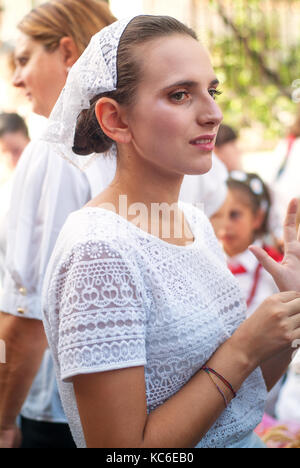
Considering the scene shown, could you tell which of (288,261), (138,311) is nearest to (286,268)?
(288,261)

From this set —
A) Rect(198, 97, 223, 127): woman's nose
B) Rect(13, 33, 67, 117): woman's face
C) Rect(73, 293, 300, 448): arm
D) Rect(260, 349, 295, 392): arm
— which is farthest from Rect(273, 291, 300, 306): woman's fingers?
Rect(13, 33, 67, 117): woman's face

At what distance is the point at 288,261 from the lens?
1.51 m

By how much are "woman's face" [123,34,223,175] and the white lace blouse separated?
→ 200mm

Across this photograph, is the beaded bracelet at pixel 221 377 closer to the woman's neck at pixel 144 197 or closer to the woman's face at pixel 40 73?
the woman's neck at pixel 144 197

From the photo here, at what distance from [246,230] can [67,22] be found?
2.05 m

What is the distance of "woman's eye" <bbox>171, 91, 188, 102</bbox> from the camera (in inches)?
52.4

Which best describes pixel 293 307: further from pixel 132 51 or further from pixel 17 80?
pixel 17 80

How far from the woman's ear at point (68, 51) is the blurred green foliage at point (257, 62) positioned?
5129 mm

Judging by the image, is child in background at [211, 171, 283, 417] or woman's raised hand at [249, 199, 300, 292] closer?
woman's raised hand at [249, 199, 300, 292]

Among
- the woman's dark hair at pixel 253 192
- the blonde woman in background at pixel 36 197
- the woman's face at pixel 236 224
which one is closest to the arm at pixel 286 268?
the blonde woman in background at pixel 36 197

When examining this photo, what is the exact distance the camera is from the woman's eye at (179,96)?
1.33 metres

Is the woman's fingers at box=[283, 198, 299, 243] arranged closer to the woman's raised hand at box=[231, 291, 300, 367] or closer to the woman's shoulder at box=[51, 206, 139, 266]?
the woman's raised hand at box=[231, 291, 300, 367]

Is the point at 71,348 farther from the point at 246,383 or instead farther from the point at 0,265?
the point at 0,265

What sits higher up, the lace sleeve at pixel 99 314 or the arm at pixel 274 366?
the lace sleeve at pixel 99 314
